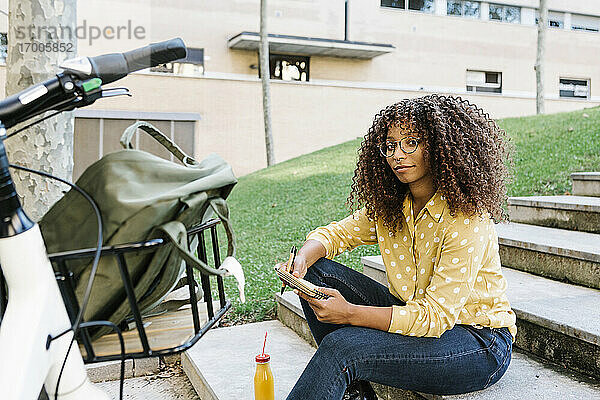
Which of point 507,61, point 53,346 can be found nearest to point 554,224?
point 53,346

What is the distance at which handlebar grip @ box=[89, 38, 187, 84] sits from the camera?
1.00m

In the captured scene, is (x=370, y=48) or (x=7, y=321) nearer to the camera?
(x=7, y=321)

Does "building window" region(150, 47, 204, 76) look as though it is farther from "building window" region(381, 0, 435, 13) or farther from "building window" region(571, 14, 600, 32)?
"building window" region(571, 14, 600, 32)

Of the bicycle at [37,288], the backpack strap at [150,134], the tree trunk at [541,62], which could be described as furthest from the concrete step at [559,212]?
the tree trunk at [541,62]

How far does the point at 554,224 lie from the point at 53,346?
3245mm

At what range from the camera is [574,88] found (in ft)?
63.0

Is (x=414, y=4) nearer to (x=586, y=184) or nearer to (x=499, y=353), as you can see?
(x=586, y=184)

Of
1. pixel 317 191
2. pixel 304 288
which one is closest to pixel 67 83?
pixel 304 288

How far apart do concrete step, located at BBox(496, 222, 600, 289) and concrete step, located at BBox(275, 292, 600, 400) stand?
64 cm

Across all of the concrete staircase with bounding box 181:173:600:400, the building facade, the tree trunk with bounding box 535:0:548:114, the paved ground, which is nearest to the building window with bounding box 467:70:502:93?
the building facade

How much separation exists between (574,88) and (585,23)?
8.12 feet

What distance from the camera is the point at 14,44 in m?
2.49

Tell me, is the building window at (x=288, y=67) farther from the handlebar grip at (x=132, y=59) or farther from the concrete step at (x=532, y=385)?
the handlebar grip at (x=132, y=59)

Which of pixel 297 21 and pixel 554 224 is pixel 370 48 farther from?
pixel 554 224
